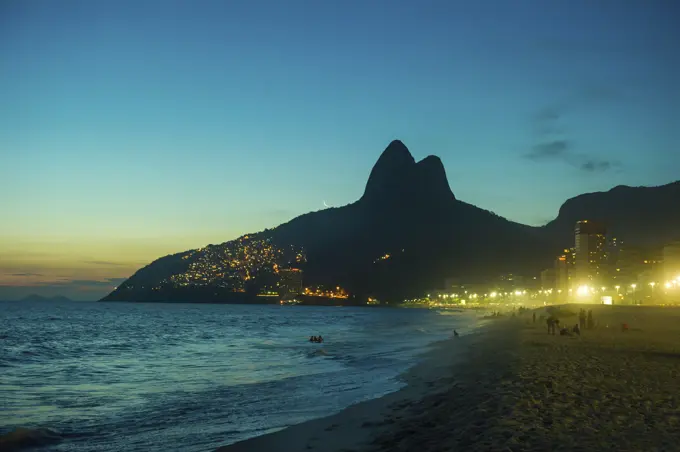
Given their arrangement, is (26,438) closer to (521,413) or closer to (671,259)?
(521,413)

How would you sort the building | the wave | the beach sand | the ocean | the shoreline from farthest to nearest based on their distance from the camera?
1. the building
2. the ocean
3. the wave
4. the shoreline
5. the beach sand

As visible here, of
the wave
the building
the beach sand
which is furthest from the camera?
the building

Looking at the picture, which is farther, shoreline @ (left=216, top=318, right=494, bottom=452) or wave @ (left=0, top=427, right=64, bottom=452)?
wave @ (left=0, top=427, right=64, bottom=452)

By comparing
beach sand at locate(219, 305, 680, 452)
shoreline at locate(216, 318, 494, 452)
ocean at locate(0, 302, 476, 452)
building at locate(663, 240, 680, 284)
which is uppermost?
building at locate(663, 240, 680, 284)

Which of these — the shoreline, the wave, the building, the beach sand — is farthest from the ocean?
the building

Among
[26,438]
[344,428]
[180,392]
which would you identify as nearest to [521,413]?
[344,428]

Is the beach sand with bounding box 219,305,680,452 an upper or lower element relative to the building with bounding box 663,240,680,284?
lower

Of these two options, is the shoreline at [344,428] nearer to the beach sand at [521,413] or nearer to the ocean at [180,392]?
the beach sand at [521,413]

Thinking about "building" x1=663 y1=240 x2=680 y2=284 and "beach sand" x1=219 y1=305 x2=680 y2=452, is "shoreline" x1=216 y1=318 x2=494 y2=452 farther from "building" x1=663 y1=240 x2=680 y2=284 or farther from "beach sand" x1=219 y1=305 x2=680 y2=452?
"building" x1=663 y1=240 x2=680 y2=284

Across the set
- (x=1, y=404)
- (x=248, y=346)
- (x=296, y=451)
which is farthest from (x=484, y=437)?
(x=248, y=346)
